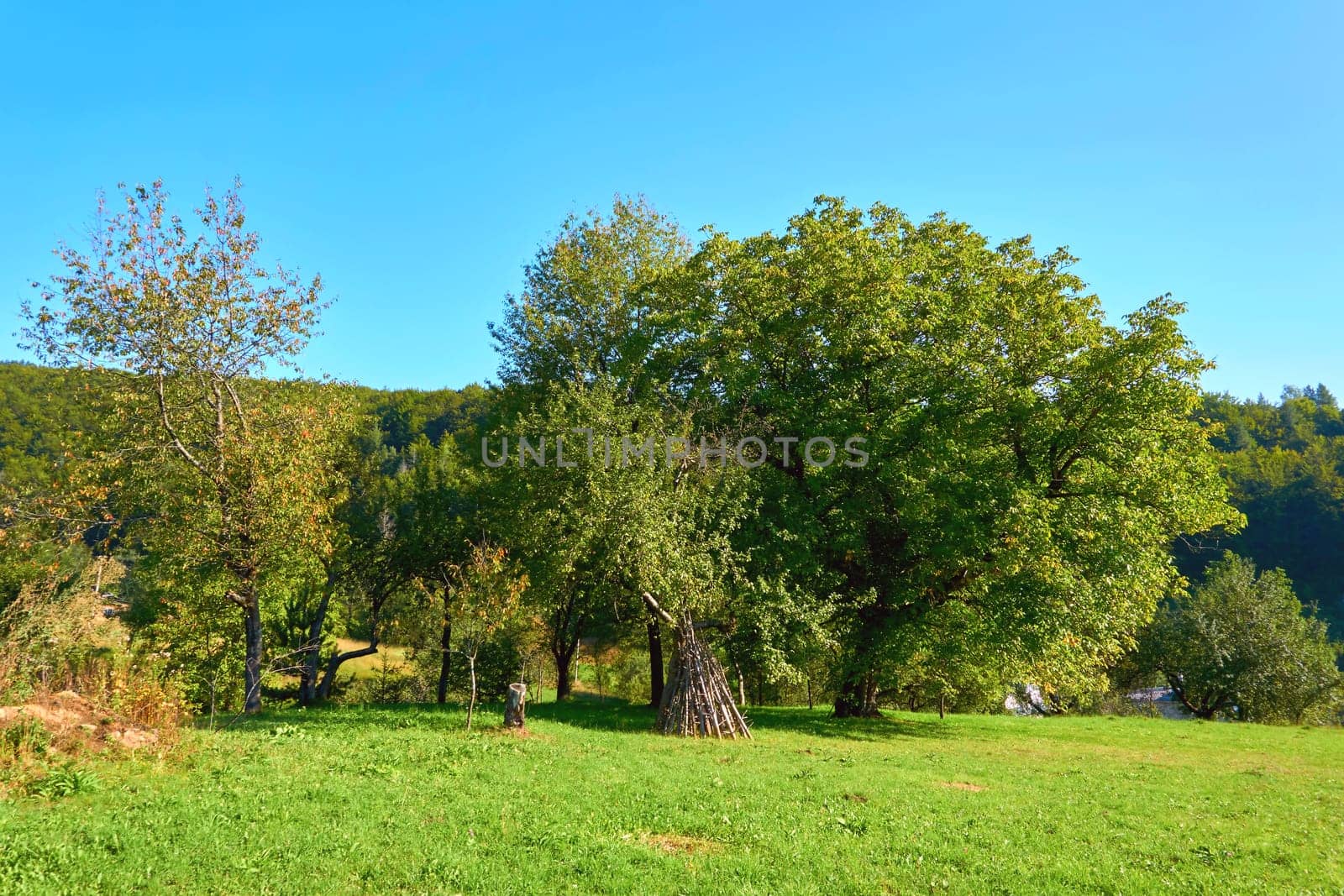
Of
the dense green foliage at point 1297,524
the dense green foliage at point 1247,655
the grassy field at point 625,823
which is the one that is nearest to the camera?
the grassy field at point 625,823

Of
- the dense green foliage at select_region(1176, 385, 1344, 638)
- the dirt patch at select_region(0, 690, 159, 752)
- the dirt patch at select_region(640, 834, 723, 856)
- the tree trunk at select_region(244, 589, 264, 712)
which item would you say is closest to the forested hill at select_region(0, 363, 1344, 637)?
the dense green foliage at select_region(1176, 385, 1344, 638)

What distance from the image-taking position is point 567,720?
21156mm

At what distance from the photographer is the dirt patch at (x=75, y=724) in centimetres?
984

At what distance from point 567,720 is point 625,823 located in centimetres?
1236

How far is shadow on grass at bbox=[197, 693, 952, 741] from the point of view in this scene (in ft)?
54.5

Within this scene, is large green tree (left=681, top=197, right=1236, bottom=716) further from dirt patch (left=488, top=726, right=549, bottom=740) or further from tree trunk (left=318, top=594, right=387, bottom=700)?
tree trunk (left=318, top=594, right=387, bottom=700)

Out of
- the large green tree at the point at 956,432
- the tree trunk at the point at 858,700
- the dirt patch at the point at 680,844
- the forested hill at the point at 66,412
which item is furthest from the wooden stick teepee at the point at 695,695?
the forested hill at the point at 66,412

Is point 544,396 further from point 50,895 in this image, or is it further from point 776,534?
point 50,895

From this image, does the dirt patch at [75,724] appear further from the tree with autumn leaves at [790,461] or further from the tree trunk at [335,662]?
the tree trunk at [335,662]

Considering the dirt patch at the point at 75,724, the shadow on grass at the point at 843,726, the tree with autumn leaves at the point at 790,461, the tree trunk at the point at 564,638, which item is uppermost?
the tree with autumn leaves at the point at 790,461

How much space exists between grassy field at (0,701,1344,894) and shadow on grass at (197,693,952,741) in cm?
70

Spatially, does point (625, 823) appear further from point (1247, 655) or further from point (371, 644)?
point (1247, 655)

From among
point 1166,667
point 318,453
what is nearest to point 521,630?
point 318,453

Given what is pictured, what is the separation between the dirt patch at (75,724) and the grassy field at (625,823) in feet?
2.35
